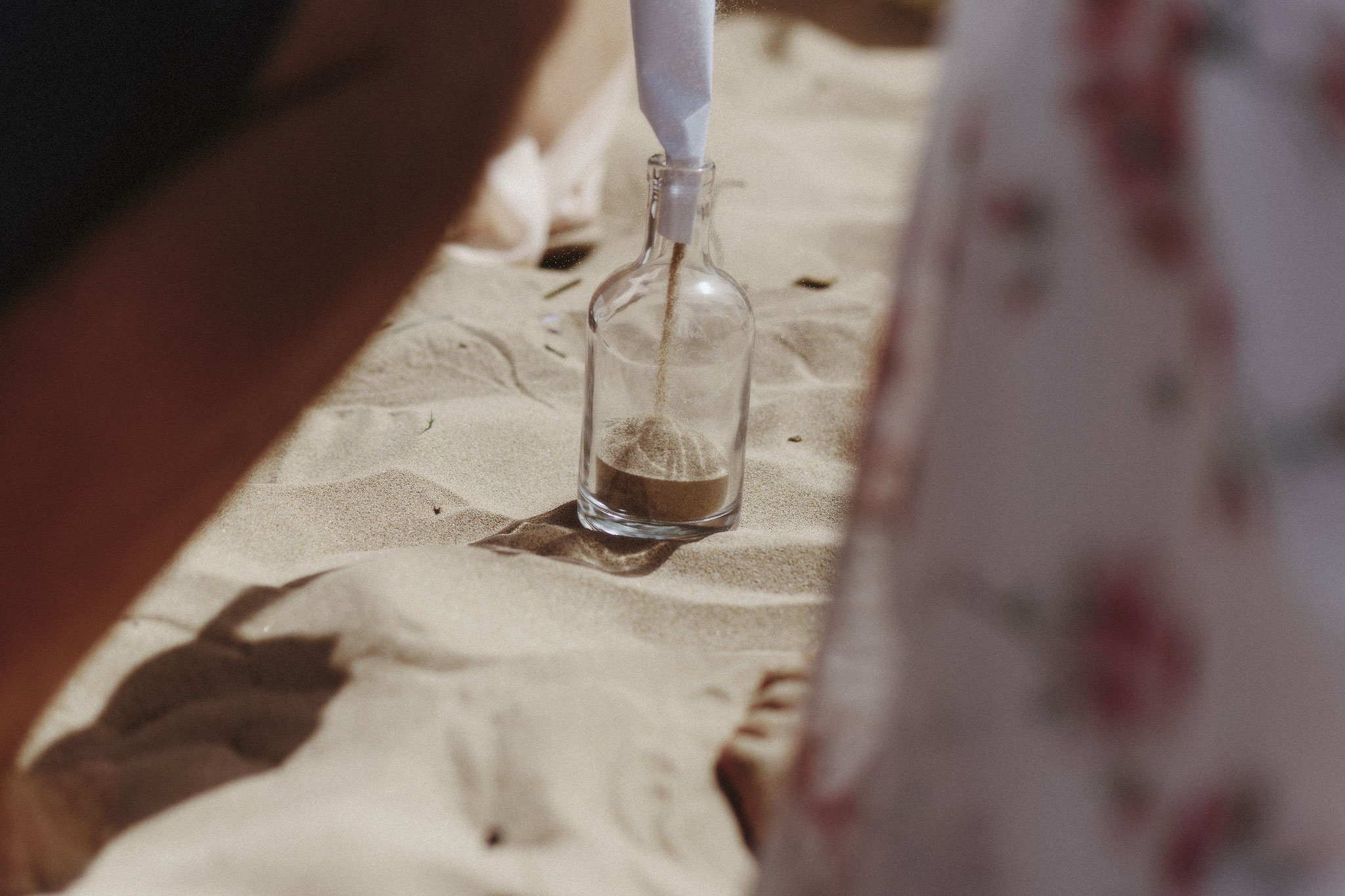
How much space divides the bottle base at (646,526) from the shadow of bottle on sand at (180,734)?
35 cm

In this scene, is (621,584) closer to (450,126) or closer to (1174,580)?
(450,126)

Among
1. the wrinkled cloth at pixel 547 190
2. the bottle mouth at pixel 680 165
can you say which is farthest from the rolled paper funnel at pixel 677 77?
the wrinkled cloth at pixel 547 190

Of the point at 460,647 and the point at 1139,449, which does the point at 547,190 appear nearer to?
the point at 460,647

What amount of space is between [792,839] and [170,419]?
41cm

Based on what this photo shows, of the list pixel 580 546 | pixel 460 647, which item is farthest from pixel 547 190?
pixel 460 647

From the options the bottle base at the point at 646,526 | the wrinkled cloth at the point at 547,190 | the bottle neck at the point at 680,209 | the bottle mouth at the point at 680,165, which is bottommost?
the bottle base at the point at 646,526

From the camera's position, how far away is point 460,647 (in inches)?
38.7

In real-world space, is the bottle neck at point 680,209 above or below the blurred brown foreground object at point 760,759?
above

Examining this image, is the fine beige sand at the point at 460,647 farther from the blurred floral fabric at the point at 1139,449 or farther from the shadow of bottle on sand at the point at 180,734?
the blurred floral fabric at the point at 1139,449

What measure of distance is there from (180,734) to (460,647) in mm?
228

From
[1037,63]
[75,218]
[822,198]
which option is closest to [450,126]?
[75,218]

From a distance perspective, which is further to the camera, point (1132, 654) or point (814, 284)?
point (814, 284)

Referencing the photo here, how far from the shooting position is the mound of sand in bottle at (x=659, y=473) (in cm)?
124

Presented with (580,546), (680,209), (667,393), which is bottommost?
(580,546)
